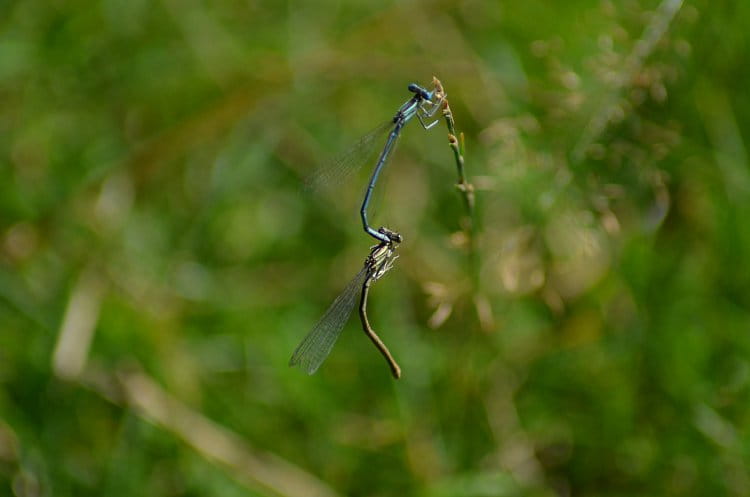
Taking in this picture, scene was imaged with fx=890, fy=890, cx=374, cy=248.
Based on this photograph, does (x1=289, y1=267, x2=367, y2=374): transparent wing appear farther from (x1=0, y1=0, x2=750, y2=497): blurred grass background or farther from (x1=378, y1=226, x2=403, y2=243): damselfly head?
(x1=0, y1=0, x2=750, y2=497): blurred grass background

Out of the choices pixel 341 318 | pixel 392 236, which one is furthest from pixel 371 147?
pixel 341 318

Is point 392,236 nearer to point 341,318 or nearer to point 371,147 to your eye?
point 341,318

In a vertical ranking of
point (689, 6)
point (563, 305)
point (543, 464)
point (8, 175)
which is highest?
point (689, 6)

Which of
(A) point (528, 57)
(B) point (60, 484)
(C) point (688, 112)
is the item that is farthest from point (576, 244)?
(B) point (60, 484)

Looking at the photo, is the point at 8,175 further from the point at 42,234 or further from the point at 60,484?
the point at 60,484

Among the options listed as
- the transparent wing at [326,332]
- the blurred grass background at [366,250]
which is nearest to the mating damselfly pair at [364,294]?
the transparent wing at [326,332]
